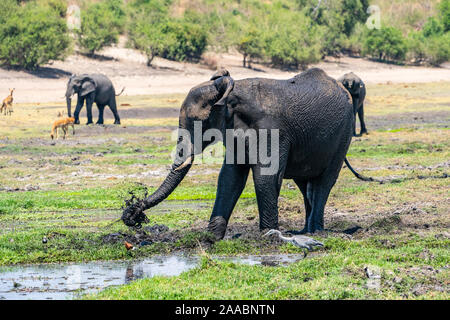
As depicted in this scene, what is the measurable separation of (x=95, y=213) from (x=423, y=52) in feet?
167

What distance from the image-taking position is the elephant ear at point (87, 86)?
29.8 metres

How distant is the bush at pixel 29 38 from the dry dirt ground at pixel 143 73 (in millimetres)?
766

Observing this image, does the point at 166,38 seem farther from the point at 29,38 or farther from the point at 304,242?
the point at 304,242

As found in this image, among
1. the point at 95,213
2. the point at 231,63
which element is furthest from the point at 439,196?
the point at 231,63

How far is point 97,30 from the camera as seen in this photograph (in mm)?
44688

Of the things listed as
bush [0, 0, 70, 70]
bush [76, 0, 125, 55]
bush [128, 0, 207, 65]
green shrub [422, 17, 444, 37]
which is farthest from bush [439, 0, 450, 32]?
bush [0, 0, 70, 70]

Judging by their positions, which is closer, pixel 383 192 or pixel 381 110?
pixel 383 192

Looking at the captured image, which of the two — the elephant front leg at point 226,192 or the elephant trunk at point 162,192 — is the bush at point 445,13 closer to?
the elephant front leg at point 226,192

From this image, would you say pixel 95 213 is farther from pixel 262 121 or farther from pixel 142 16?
pixel 142 16

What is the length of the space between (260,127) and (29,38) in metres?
31.7

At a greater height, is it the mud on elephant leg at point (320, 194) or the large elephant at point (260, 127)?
the large elephant at point (260, 127)

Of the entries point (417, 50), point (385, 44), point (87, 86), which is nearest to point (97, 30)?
point (87, 86)

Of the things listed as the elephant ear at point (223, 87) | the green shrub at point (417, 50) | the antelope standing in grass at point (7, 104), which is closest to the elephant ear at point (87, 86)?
the antelope standing in grass at point (7, 104)

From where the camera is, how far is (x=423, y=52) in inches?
2402
